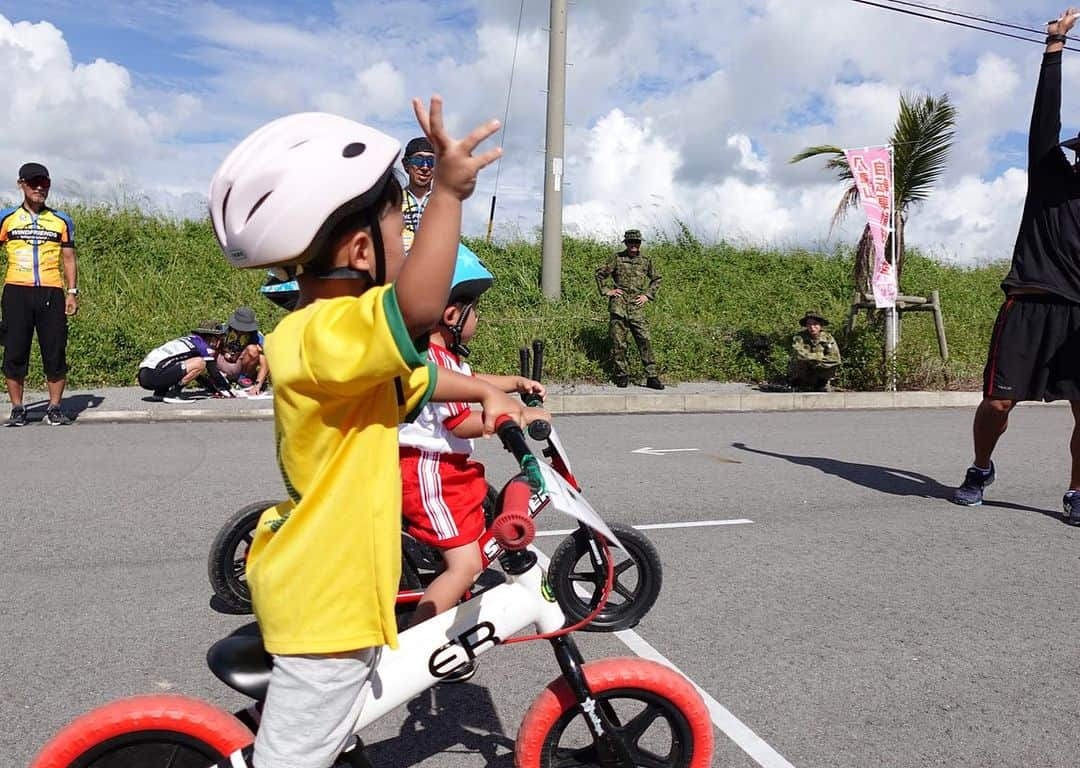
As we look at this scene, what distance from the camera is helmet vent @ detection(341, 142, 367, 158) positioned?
5.15ft

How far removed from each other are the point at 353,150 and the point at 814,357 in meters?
11.0

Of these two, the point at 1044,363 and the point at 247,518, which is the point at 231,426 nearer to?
the point at 247,518

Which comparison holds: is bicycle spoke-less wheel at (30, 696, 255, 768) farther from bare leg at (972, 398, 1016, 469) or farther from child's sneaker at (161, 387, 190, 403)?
child's sneaker at (161, 387, 190, 403)

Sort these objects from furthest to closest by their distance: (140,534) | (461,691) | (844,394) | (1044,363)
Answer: (844,394) → (1044,363) → (140,534) → (461,691)

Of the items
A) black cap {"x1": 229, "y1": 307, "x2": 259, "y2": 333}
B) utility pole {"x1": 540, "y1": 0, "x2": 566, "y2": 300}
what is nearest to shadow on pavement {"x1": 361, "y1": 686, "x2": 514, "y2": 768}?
black cap {"x1": 229, "y1": 307, "x2": 259, "y2": 333}

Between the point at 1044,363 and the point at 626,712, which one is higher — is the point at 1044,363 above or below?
above

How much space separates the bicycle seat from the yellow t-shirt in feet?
0.53

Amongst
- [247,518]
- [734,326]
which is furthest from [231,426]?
[734,326]

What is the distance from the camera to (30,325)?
820 centimetres

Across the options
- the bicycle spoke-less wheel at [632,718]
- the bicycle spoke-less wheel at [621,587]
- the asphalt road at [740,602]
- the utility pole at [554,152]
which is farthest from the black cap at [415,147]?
the utility pole at [554,152]

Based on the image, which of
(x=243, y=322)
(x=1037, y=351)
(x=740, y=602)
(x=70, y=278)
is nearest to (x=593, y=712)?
(x=740, y=602)

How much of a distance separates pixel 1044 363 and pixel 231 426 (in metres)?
6.88

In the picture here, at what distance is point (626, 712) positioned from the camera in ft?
7.73

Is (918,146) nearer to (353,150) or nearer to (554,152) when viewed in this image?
(554,152)
